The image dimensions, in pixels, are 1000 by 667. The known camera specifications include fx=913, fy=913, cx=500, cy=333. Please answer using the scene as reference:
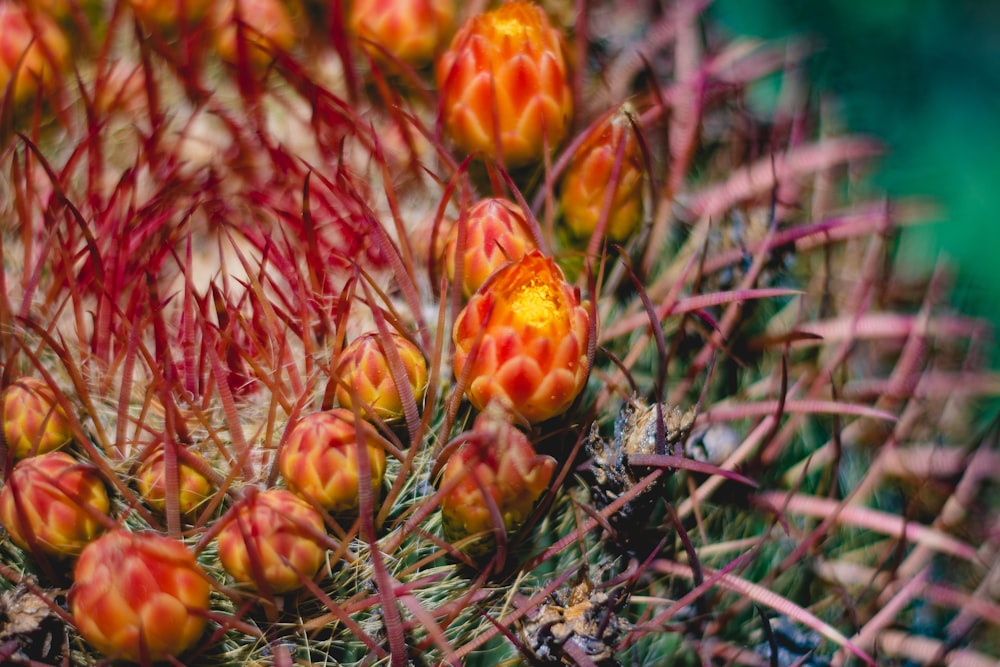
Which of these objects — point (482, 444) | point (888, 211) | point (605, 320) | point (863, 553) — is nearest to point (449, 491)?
point (482, 444)

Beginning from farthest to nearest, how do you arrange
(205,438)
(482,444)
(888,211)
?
(888,211)
(205,438)
(482,444)

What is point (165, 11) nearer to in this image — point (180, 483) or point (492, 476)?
point (180, 483)

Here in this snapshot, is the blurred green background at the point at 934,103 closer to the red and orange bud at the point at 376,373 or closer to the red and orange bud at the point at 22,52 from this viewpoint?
the red and orange bud at the point at 376,373

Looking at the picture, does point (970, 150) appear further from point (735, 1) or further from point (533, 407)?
point (533, 407)

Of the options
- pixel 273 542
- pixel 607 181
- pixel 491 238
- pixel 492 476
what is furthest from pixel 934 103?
pixel 273 542

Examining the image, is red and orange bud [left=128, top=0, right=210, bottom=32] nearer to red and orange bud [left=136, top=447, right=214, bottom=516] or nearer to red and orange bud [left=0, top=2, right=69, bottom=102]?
red and orange bud [left=0, top=2, right=69, bottom=102]

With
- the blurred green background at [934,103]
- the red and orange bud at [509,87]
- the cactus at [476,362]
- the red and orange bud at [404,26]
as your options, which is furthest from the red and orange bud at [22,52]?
the blurred green background at [934,103]
